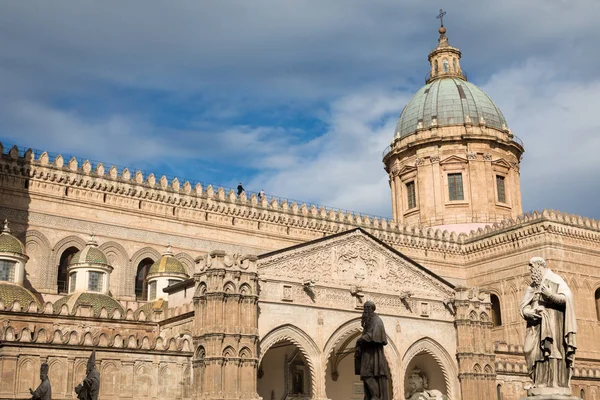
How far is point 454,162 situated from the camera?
52.7 m

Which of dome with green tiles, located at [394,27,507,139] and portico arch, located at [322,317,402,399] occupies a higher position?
dome with green tiles, located at [394,27,507,139]

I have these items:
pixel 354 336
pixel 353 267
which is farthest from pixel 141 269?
pixel 354 336

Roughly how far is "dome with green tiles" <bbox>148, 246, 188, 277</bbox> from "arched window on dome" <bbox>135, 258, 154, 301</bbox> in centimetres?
253

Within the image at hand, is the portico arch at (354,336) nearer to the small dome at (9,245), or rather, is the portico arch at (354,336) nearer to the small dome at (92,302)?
the small dome at (92,302)

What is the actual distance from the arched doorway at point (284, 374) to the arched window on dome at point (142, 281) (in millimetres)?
8334

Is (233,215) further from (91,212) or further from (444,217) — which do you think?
(444,217)

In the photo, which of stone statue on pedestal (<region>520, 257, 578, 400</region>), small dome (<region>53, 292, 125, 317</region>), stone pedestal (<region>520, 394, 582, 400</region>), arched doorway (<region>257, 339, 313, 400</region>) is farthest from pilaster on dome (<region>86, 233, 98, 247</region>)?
stone pedestal (<region>520, 394, 582, 400</region>)

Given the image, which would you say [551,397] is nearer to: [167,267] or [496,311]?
[167,267]

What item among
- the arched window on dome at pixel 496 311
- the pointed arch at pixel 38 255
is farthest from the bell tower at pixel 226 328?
the arched window on dome at pixel 496 311

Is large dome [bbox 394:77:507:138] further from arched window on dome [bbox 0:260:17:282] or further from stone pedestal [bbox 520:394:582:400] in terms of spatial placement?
stone pedestal [bbox 520:394:582:400]

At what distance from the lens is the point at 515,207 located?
174 ft

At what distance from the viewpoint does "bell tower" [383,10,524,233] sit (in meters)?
51.8

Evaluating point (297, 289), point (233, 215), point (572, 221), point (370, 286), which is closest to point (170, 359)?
point (297, 289)

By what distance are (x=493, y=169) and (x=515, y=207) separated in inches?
117
